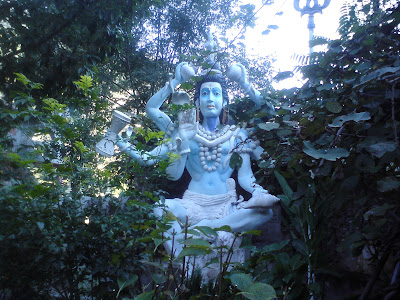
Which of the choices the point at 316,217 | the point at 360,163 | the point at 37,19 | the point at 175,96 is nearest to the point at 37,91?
the point at 37,19

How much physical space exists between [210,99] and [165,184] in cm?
103

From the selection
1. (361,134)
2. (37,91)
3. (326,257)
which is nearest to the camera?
(361,134)

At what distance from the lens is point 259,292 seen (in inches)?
43.0

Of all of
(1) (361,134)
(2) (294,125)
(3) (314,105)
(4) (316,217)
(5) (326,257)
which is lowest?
(5) (326,257)

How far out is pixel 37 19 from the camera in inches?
112

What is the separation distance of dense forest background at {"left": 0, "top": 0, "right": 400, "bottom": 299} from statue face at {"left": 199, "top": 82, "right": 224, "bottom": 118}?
58cm

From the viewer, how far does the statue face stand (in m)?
3.77

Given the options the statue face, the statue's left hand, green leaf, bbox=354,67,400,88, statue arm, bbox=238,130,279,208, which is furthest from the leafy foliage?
the statue face

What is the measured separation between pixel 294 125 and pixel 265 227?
2141 mm

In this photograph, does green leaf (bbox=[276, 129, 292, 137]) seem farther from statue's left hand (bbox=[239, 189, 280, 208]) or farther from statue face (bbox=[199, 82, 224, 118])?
statue face (bbox=[199, 82, 224, 118])

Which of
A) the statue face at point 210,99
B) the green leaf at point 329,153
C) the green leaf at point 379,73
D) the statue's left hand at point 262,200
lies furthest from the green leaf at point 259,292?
the statue face at point 210,99

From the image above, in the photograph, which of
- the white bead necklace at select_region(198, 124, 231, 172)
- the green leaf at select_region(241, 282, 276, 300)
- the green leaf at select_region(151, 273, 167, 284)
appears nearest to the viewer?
the green leaf at select_region(241, 282, 276, 300)

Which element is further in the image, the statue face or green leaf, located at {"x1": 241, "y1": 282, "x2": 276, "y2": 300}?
the statue face

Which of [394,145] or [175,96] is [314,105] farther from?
[175,96]
